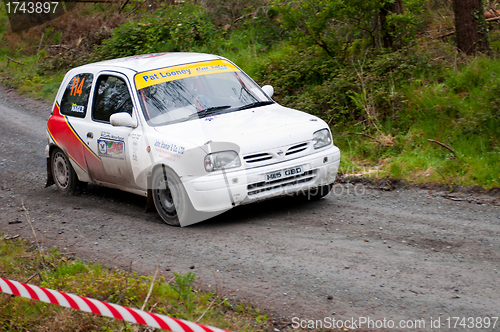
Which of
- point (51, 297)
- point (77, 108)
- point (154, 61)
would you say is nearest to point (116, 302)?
point (51, 297)

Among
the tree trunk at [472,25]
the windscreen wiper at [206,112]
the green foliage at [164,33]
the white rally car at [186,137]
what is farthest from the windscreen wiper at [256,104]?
the green foliage at [164,33]

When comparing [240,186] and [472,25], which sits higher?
[472,25]

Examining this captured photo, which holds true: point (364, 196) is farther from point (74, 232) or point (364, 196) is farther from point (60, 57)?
point (60, 57)

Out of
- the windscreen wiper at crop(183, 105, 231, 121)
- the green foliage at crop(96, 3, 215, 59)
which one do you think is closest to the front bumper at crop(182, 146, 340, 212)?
the windscreen wiper at crop(183, 105, 231, 121)

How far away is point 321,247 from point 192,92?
2.76 meters

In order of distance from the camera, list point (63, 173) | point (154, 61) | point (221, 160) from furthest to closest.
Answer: point (63, 173) → point (154, 61) → point (221, 160)

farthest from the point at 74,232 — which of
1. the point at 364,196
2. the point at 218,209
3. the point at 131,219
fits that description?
the point at 364,196

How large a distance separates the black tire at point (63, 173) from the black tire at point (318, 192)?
353 cm

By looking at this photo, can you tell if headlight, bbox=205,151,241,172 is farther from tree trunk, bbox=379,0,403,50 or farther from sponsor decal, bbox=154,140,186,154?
tree trunk, bbox=379,0,403,50

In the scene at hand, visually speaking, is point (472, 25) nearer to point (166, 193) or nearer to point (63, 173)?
point (166, 193)

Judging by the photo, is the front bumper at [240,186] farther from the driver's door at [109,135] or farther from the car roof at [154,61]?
the car roof at [154,61]

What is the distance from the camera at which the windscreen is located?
21.9ft

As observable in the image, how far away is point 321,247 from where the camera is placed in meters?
5.39

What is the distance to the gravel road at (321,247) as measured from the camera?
422cm
